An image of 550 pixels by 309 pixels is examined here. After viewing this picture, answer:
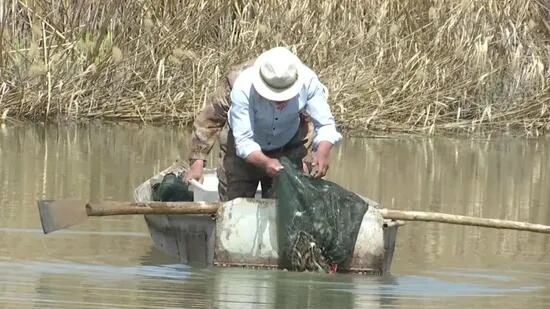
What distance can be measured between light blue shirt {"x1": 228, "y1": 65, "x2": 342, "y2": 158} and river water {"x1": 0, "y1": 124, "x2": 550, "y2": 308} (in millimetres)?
734

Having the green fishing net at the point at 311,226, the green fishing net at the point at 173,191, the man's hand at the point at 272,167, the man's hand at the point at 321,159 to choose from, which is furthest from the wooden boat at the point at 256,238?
the green fishing net at the point at 173,191

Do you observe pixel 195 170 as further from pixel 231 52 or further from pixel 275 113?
pixel 231 52

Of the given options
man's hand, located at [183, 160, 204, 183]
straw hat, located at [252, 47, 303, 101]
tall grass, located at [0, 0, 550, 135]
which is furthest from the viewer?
tall grass, located at [0, 0, 550, 135]

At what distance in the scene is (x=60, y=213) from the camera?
8.22 metres

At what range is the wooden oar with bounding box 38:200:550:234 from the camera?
26.4 feet

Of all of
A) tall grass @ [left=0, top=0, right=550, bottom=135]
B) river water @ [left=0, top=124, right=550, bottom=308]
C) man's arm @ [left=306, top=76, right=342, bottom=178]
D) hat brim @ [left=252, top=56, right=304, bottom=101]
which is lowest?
river water @ [left=0, top=124, right=550, bottom=308]

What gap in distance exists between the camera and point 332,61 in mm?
16125

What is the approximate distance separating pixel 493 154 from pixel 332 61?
77.9 inches

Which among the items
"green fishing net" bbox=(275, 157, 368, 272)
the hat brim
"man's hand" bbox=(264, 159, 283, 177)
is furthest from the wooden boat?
the hat brim

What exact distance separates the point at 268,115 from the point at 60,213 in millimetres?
1225

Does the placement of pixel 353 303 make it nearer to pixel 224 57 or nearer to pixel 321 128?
pixel 321 128

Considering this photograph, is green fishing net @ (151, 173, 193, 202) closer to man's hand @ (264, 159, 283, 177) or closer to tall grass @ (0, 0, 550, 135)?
man's hand @ (264, 159, 283, 177)

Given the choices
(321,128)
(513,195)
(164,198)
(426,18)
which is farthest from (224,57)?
(321,128)

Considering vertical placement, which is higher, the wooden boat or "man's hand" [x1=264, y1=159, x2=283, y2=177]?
"man's hand" [x1=264, y1=159, x2=283, y2=177]
